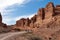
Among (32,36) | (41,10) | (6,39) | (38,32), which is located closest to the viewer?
(6,39)

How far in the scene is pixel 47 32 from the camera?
3734 centimetres

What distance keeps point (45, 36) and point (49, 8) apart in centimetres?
2947

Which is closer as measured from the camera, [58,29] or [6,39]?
[6,39]

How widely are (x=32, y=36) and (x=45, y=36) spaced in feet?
7.92

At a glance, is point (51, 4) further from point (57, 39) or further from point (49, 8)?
point (57, 39)

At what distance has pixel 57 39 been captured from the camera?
34.6 m

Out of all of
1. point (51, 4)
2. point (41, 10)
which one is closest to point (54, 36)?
point (51, 4)

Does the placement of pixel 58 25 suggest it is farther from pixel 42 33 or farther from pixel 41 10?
pixel 41 10

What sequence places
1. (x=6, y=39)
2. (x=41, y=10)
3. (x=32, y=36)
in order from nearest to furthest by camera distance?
A: 1. (x=6, y=39)
2. (x=32, y=36)
3. (x=41, y=10)

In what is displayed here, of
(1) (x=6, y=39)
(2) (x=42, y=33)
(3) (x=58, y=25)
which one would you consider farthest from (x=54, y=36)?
(1) (x=6, y=39)

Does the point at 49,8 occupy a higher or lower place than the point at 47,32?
higher

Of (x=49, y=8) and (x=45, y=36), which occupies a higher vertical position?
(x=49, y=8)

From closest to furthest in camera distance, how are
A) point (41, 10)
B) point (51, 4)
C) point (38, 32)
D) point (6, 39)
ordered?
point (6, 39) < point (38, 32) < point (51, 4) < point (41, 10)

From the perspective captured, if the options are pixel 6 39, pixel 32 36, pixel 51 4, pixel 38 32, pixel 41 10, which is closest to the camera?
pixel 6 39
